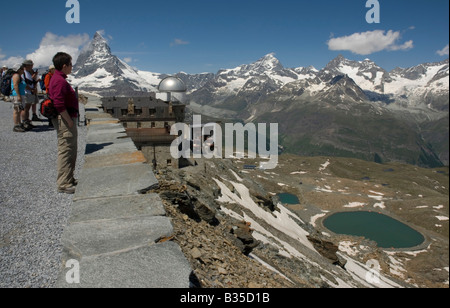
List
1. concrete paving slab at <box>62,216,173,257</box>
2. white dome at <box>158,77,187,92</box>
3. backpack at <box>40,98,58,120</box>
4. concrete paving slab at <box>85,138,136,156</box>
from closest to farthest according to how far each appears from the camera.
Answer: concrete paving slab at <box>62,216,173,257</box> → backpack at <box>40,98,58,120</box> → concrete paving slab at <box>85,138,136,156</box> → white dome at <box>158,77,187,92</box>

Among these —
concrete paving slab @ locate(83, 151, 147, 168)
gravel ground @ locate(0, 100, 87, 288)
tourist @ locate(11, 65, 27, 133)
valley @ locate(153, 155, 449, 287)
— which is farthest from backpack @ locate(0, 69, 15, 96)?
concrete paving slab @ locate(83, 151, 147, 168)

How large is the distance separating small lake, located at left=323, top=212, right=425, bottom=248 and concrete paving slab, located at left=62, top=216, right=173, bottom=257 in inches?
3844

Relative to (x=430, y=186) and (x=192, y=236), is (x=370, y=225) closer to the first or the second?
(x=430, y=186)

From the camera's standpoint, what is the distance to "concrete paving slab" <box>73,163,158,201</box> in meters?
7.57

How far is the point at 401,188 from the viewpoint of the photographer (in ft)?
554

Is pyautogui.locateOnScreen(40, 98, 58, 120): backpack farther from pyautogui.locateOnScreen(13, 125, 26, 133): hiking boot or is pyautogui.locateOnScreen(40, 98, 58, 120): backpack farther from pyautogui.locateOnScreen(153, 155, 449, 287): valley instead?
pyautogui.locateOnScreen(13, 125, 26, 133): hiking boot

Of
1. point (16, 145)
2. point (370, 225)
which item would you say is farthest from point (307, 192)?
point (16, 145)

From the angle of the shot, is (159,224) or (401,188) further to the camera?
(401,188)

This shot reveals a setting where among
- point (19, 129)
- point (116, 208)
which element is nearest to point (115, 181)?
point (116, 208)

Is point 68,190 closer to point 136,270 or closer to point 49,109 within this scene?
point 49,109

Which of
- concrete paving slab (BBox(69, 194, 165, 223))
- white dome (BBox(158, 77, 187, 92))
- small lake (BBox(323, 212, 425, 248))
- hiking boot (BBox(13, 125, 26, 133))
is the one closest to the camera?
concrete paving slab (BBox(69, 194, 165, 223))

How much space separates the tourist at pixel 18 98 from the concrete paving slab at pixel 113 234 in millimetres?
15832

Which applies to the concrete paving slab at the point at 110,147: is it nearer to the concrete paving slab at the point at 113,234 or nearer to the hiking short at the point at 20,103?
the concrete paving slab at the point at 113,234

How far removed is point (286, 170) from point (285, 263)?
178m
